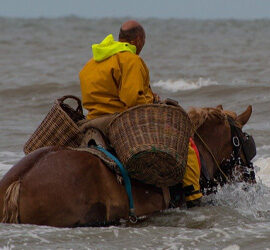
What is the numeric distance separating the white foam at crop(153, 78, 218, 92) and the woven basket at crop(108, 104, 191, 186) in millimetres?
11787

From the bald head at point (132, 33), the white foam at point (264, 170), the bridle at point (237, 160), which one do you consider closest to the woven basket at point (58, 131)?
the bald head at point (132, 33)

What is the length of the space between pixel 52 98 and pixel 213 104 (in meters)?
3.85

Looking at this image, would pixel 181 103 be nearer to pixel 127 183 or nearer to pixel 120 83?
pixel 120 83

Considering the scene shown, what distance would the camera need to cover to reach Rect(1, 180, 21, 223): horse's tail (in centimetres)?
511

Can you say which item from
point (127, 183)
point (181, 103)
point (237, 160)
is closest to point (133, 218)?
point (127, 183)

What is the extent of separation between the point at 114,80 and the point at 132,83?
0.19 meters

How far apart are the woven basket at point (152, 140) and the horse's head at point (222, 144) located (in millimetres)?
854

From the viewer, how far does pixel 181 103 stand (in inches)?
599

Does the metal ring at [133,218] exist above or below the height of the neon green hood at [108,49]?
below

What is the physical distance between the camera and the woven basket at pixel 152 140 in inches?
213

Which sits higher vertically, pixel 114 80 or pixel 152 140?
pixel 114 80

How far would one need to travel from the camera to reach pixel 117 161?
549cm

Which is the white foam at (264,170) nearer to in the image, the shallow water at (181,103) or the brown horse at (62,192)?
the shallow water at (181,103)

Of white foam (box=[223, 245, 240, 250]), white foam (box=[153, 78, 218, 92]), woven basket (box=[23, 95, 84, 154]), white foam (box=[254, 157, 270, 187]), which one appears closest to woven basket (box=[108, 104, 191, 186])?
woven basket (box=[23, 95, 84, 154])
